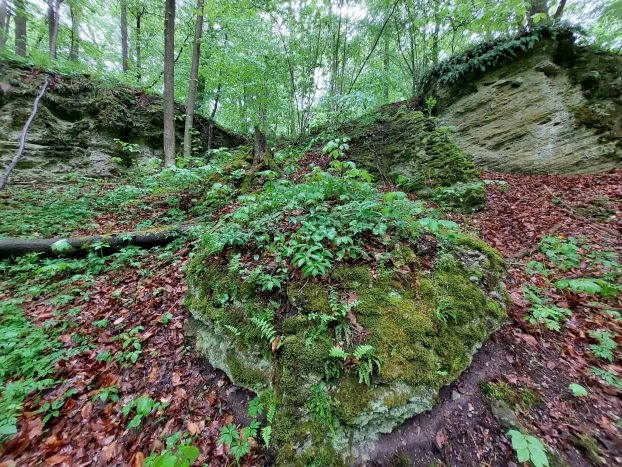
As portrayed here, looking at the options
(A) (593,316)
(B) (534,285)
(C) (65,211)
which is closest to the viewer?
(A) (593,316)

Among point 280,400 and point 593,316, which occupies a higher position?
point 593,316

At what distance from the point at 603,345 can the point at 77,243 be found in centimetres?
719

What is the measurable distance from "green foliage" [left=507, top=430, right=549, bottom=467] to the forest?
0.04 ft

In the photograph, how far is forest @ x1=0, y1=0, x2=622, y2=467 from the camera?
2107 mm

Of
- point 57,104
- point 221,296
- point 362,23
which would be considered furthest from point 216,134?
point 221,296

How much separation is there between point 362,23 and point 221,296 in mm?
11016

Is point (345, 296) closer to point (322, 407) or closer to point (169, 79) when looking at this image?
point (322, 407)

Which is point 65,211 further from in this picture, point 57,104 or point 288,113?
point 288,113

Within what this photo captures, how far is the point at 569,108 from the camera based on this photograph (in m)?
6.96

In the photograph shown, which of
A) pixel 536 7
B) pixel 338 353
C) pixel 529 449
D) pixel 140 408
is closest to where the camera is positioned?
pixel 529 449

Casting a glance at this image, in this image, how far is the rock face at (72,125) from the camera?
7746 millimetres

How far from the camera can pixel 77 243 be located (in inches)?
178

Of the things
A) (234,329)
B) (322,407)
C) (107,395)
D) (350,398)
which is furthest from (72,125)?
(350,398)

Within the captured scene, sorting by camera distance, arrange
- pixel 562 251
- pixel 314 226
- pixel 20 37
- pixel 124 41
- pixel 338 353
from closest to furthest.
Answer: pixel 338 353, pixel 314 226, pixel 562 251, pixel 20 37, pixel 124 41
